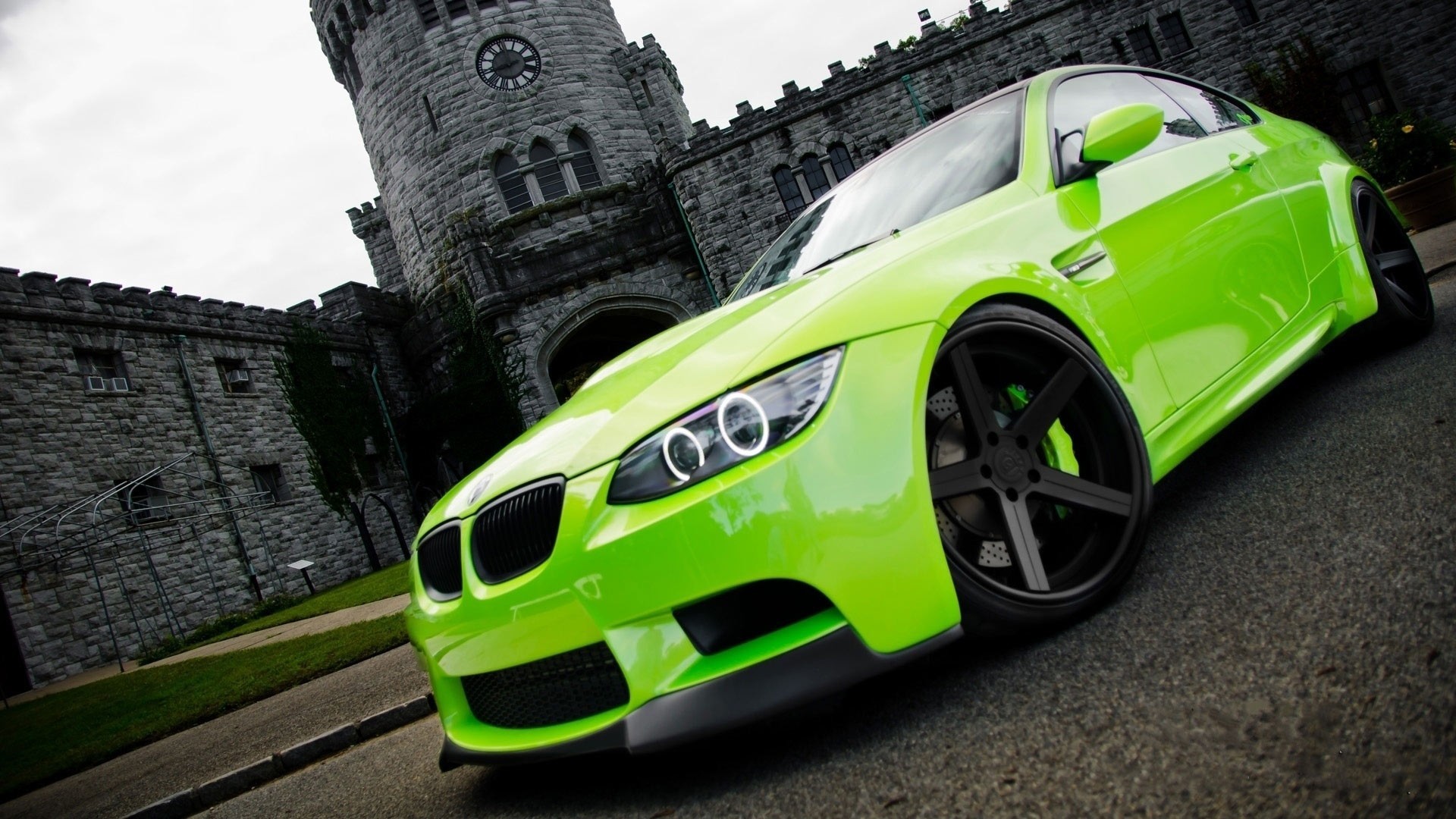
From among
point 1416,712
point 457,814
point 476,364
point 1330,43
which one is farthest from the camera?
point 1330,43

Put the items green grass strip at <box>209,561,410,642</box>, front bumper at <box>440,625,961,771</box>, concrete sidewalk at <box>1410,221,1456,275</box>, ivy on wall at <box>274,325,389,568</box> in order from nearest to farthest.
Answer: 1. front bumper at <box>440,625,961,771</box>
2. concrete sidewalk at <box>1410,221,1456,275</box>
3. green grass strip at <box>209,561,410,642</box>
4. ivy on wall at <box>274,325,389,568</box>

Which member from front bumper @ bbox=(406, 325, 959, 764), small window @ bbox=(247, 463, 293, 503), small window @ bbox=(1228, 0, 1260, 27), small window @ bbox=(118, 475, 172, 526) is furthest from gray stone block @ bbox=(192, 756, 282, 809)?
small window @ bbox=(1228, 0, 1260, 27)

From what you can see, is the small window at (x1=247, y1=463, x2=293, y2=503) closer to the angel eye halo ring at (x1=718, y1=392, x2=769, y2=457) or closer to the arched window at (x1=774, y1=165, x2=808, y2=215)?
the arched window at (x1=774, y1=165, x2=808, y2=215)

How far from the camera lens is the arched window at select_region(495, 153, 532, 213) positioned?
934 inches

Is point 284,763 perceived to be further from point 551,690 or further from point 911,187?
point 911,187

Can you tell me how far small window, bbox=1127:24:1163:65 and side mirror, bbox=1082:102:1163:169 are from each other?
83.8 ft

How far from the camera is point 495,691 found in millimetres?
1898

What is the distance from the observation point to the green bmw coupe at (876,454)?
1511 mm

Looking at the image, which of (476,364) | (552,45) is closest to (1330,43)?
(552,45)

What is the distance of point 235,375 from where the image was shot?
731 inches

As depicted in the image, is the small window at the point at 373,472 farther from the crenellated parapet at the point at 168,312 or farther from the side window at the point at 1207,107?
the side window at the point at 1207,107

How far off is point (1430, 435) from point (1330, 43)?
28.3 metres

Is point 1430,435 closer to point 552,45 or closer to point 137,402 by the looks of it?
point 137,402

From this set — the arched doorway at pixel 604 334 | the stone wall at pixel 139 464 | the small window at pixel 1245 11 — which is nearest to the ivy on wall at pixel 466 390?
the arched doorway at pixel 604 334
